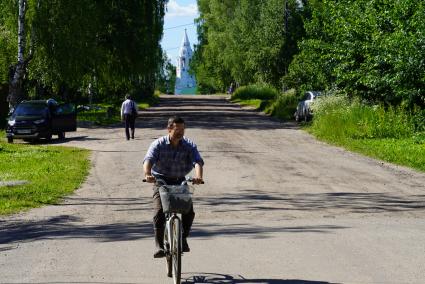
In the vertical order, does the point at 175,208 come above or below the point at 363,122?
above

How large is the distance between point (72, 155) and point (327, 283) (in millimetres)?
→ 16070

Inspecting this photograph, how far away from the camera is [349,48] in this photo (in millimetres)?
29688

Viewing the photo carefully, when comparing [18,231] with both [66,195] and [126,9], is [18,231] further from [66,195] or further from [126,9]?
[126,9]

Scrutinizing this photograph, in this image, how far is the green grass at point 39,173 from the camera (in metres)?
13.6

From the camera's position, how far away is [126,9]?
42.5 metres

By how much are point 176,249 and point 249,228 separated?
11.8ft

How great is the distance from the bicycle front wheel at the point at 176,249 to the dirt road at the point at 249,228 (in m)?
0.32

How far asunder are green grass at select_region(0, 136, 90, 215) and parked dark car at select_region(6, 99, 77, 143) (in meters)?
3.13

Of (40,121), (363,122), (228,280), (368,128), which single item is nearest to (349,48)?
(363,122)

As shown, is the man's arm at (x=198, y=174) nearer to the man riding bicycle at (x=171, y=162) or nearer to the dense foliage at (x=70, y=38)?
the man riding bicycle at (x=171, y=162)

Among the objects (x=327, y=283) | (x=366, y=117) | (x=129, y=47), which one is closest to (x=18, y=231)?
(x=327, y=283)

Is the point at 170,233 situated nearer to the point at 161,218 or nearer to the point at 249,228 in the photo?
the point at 161,218

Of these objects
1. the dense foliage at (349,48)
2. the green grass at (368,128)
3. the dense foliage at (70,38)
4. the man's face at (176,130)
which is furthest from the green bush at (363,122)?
the man's face at (176,130)

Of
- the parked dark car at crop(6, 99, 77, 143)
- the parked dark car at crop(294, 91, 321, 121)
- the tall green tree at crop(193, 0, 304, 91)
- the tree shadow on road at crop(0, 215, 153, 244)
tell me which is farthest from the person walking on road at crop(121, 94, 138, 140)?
the tall green tree at crop(193, 0, 304, 91)
